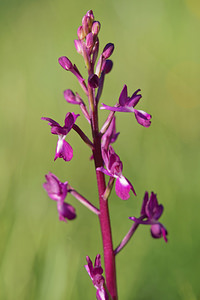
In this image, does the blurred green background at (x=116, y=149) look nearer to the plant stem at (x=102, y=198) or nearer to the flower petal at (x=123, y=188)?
the plant stem at (x=102, y=198)

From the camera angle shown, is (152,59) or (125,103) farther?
(152,59)

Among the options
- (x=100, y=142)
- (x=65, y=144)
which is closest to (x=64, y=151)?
(x=65, y=144)

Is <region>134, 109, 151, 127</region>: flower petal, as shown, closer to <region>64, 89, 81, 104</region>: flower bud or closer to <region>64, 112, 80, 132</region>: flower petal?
<region>64, 112, 80, 132</region>: flower petal

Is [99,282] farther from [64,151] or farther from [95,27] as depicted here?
[95,27]

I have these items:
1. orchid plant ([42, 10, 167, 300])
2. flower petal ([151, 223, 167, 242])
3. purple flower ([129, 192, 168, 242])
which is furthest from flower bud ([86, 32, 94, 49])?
flower petal ([151, 223, 167, 242])

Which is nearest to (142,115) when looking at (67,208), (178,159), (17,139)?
(67,208)

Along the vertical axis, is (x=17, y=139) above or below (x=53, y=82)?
below

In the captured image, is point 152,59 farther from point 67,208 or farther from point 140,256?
point 67,208
